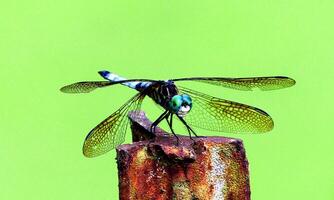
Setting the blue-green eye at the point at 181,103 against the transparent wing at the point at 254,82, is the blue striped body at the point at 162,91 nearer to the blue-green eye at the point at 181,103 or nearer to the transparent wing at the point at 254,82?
the blue-green eye at the point at 181,103

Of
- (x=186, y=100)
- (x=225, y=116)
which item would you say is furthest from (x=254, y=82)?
(x=186, y=100)

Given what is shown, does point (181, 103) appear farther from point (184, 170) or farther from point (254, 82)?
point (254, 82)

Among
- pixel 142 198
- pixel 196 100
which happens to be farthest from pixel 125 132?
pixel 142 198

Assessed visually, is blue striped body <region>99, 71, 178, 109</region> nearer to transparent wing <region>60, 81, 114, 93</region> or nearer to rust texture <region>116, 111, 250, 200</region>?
transparent wing <region>60, 81, 114, 93</region>

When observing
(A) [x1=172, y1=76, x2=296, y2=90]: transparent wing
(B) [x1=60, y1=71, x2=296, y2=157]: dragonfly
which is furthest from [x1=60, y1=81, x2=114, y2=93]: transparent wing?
(A) [x1=172, y1=76, x2=296, y2=90]: transparent wing

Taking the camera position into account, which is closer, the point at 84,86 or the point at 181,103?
the point at 181,103

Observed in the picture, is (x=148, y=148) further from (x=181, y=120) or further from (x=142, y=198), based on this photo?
(x=181, y=120)
